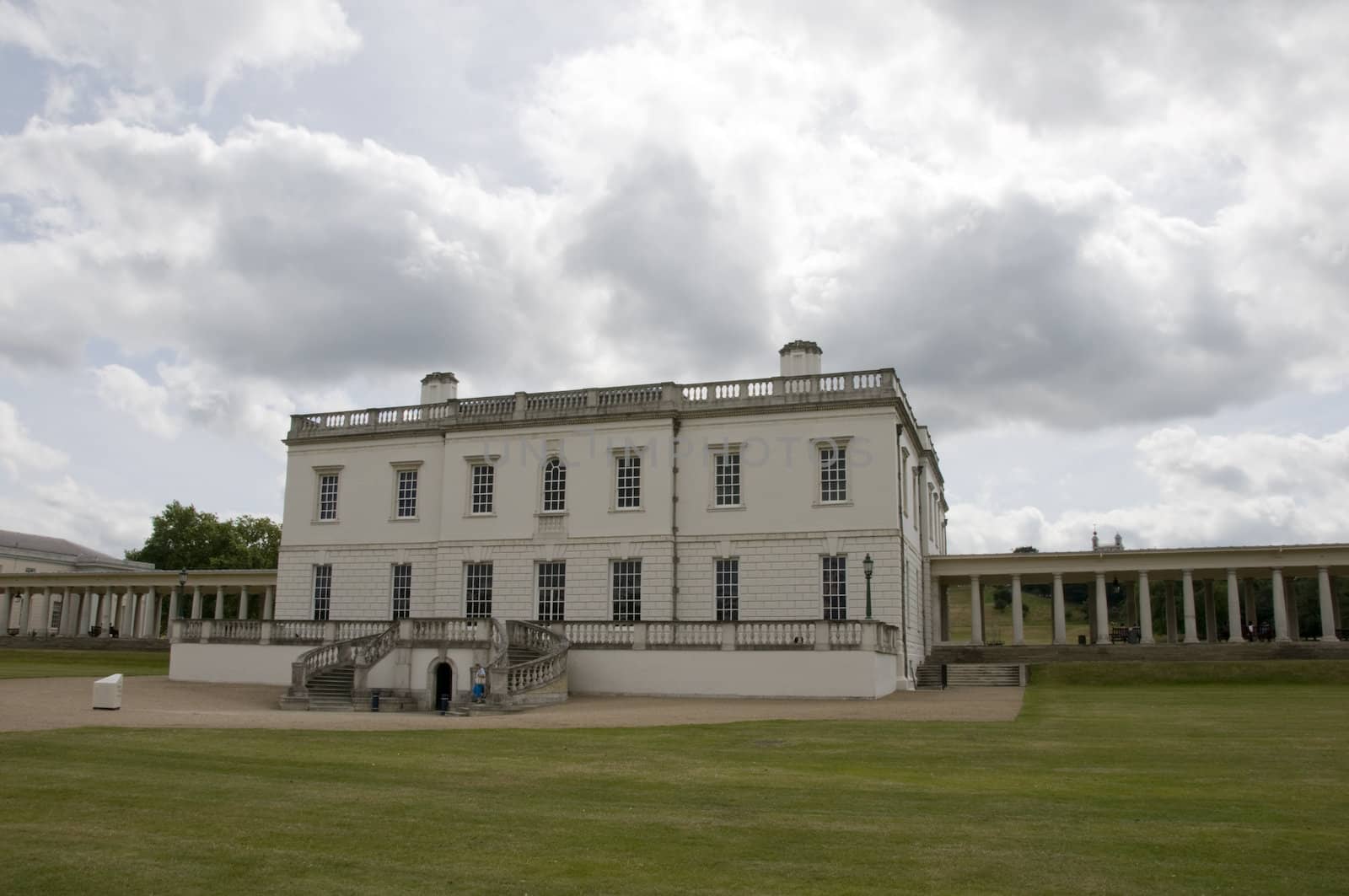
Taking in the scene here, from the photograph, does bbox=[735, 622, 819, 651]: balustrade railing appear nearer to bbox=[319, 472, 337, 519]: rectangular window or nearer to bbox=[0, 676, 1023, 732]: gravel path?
bbox=[0, 676, 1023, 732]: gravel path

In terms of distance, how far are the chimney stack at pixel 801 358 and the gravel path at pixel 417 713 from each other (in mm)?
11675

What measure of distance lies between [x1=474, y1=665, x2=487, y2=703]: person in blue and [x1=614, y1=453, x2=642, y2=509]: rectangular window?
10.6 metres

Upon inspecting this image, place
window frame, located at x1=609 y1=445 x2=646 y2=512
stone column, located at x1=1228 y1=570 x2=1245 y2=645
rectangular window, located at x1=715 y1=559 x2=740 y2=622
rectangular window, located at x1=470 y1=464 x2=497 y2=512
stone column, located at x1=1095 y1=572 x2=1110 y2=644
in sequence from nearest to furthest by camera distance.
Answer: rectangular window, located at x1=715 y1=559 x2=740 y2=622 < window frame, located at x1=609 y1=445 x2=646 y2=512 < rectangular window, located at x1=470 y1=464 x2=497 y2=512 < stone column, located at x1=1228 y1=570 x2=1245 y2=645 < stone column, located at x1=1095 y1=572 x2=1110 y2=644

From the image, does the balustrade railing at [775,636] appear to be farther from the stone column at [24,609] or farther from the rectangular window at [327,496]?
the stone column at [24,609]

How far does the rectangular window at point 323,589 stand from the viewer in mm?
43000

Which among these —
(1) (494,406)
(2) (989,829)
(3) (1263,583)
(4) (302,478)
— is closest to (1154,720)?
(2) (989,829)

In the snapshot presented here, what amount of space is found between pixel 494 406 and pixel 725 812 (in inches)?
1206

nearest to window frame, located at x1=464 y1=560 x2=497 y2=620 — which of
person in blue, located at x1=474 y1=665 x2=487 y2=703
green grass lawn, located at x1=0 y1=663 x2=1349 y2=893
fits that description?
person in blue, located at x1=474 y1=665 x2=487 y2=703

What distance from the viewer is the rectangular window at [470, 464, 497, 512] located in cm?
4072

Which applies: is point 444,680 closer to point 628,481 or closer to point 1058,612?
point 628,481

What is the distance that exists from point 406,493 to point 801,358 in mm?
15967

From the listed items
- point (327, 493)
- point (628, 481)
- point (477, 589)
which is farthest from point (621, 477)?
point (327, 493)

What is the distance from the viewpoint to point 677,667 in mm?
32812

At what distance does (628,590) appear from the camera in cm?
3838
